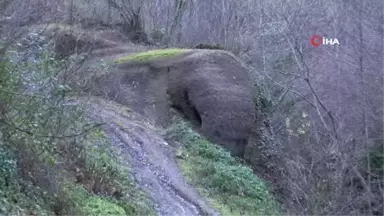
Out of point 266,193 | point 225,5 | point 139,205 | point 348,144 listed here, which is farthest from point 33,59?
point 225,5

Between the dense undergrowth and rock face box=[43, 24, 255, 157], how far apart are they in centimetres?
768

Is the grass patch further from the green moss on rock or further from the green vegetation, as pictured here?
the green moss on rock

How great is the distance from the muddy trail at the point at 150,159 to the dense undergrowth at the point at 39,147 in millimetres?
1690

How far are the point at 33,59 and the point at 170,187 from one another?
19.9 ft

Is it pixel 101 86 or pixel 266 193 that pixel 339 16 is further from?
pixel 101 86

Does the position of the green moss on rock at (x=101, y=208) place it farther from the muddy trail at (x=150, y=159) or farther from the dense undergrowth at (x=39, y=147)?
the muddy trail at (x=150, y=159)

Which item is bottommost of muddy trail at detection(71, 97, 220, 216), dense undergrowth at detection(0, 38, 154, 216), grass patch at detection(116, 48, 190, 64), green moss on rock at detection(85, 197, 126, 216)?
muddy trail at detection(71, 97, 220, 216)

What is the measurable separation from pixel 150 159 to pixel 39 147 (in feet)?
21.9

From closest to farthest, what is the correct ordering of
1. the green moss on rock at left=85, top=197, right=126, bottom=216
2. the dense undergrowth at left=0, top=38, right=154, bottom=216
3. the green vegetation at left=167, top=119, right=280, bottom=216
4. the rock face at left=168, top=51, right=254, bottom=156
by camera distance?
1. the dense undergrowth at left=0, top=38, right=154, bottom=216
2. the green moss on rock at left=85, top=197, right=126, bottom=216
3. the green vegetation at left=167, top=119, right=280, bottom=216
4. the rock face at left=168, top=51, right=254, bottom=156

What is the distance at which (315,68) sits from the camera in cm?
1967

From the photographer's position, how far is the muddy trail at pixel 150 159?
1495 centimetres

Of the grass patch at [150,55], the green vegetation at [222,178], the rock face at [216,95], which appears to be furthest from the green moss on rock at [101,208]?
the grass patch at [150,55]

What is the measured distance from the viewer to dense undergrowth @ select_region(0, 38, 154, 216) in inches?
383

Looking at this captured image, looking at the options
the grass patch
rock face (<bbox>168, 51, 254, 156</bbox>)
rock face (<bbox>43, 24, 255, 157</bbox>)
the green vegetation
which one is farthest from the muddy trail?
the grass patch
